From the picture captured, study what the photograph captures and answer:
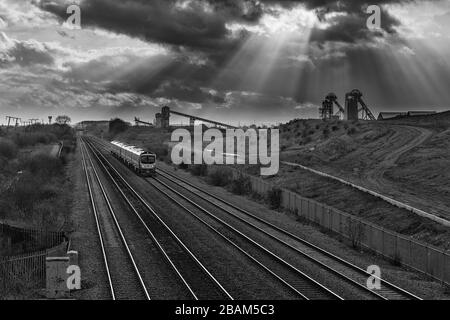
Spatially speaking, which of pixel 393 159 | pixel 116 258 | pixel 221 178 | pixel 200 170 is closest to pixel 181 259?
pixel 116 258

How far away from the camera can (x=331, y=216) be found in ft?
95.0

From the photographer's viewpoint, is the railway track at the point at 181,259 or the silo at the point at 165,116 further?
the silo at the point at 165,116

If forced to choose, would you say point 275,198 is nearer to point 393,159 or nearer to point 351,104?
point 393,159

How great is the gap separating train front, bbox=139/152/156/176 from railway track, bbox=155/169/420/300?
14.2 m

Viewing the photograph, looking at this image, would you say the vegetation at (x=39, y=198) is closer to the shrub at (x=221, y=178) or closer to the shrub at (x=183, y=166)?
the shrub at (x=221, y=178)

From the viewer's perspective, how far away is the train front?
182ft

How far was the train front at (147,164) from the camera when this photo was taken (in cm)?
5544

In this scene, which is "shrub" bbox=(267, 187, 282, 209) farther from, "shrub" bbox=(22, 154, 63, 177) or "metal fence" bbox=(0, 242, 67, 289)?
"shrub" bbox=(22, 154, 63, 177)

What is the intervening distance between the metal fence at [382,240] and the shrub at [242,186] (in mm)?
9994

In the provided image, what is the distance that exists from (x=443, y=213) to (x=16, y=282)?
2335cm

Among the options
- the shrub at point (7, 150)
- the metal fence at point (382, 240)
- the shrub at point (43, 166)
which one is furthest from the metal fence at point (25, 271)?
the shrub at point (7, 150)

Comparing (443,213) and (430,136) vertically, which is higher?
(430,136)
